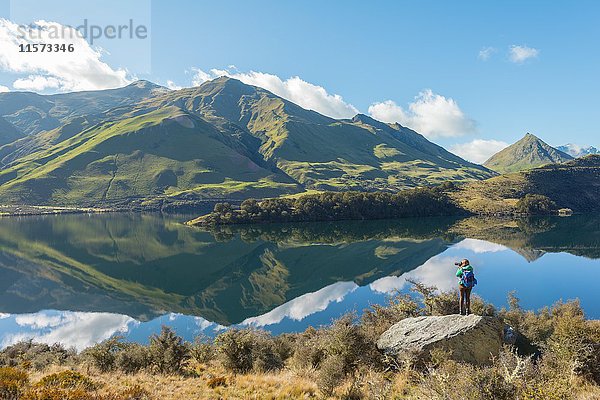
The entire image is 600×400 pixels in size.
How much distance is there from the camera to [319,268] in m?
76.1

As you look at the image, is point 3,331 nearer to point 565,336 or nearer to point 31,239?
point 565,336

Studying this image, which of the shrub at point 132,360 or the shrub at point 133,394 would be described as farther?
the shrub at point 132,360

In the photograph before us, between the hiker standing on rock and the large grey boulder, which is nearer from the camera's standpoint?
the large grey boulder

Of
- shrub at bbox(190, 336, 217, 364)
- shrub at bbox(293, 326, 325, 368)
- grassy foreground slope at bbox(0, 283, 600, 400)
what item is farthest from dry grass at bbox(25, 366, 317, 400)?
shrub at bbox(190, 336, 217, 364)

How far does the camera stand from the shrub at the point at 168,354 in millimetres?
21594

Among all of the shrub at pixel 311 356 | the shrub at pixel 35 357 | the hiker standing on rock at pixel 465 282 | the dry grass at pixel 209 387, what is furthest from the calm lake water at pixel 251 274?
the dry grass at pixel 209 387

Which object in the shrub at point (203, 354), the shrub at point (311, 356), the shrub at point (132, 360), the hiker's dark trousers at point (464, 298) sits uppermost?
the hiker's dark trousers at point (464, 298)

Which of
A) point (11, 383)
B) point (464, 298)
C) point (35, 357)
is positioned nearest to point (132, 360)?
point (11, 383)

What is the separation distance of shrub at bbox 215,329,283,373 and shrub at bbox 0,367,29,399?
31.4 feet

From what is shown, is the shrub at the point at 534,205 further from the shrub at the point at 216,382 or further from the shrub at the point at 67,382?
the shrub at the point at 67,382

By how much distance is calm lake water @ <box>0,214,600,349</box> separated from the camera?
4806 centimetres

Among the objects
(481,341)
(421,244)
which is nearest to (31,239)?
(421,244)

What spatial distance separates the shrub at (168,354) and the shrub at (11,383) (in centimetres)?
663

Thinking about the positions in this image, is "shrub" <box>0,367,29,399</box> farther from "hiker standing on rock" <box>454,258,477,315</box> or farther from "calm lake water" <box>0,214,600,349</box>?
"calm lake water" <box>0,214,600,349</box>
